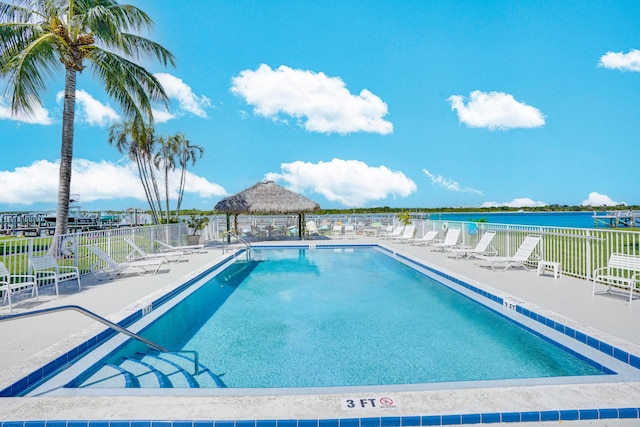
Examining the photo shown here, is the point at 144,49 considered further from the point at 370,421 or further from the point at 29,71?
the point at 370,421

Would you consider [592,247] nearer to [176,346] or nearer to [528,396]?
[528,396]

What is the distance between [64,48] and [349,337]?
33.7ft

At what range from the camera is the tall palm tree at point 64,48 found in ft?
30.7

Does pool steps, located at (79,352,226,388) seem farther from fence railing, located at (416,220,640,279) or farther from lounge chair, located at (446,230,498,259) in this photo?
lounge chair, located at (446,230,498,259)

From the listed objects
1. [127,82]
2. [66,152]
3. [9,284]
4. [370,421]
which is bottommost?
[370,421]

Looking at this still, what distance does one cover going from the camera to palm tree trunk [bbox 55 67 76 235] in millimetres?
9406

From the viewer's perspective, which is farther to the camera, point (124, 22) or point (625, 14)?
point (625, 14)

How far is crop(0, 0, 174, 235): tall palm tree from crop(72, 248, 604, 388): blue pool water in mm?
6085

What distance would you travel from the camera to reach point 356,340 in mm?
4746

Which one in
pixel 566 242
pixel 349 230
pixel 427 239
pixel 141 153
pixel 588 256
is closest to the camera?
pixel 588 256

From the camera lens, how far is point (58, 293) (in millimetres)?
6117

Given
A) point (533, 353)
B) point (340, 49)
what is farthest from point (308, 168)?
point (533, 353)

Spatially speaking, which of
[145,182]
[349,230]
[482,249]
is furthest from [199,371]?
[145,182]

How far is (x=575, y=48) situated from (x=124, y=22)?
27.5 m
